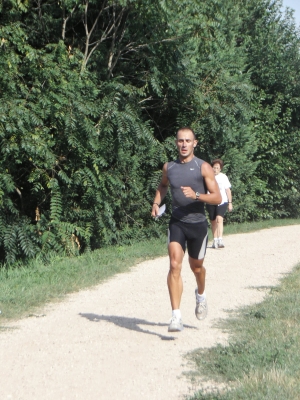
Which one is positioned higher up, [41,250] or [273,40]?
[273,40]

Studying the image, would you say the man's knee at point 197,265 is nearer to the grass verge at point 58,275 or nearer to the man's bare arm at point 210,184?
the man's bare arm at point 210,184

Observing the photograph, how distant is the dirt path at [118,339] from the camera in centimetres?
515

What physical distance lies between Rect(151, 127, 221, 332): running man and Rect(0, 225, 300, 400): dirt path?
21.8 inches

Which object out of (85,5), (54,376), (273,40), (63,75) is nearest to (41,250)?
(63,75)

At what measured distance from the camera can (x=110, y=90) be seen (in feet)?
44.0

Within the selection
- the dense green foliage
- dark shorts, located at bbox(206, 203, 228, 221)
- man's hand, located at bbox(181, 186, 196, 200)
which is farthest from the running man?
dark shorts, located at bbox(206, 203, 228, 221)

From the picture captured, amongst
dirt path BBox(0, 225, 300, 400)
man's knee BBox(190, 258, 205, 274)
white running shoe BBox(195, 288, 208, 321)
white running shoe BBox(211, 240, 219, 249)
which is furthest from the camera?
white running shoe BBox(211, 240, 219, 249)

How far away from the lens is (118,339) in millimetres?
6559

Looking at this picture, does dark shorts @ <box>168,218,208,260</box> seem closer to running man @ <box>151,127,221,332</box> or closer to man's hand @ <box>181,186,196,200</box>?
running man @ <box>151,127,221,332</box>

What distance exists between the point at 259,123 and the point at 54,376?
18.0m

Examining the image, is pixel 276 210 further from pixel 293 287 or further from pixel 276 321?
pixel 276 321

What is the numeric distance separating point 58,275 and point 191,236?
3.86m

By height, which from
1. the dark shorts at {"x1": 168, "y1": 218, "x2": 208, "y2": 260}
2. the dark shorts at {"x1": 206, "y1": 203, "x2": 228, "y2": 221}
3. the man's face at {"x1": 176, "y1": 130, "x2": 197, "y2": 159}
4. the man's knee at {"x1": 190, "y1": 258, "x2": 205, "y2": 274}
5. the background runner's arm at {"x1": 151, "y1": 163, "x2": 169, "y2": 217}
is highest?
the man's face at {"x1": 176, "y1": 130, "x2": 197, "y2": 159}

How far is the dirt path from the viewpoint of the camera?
515 centimetres
